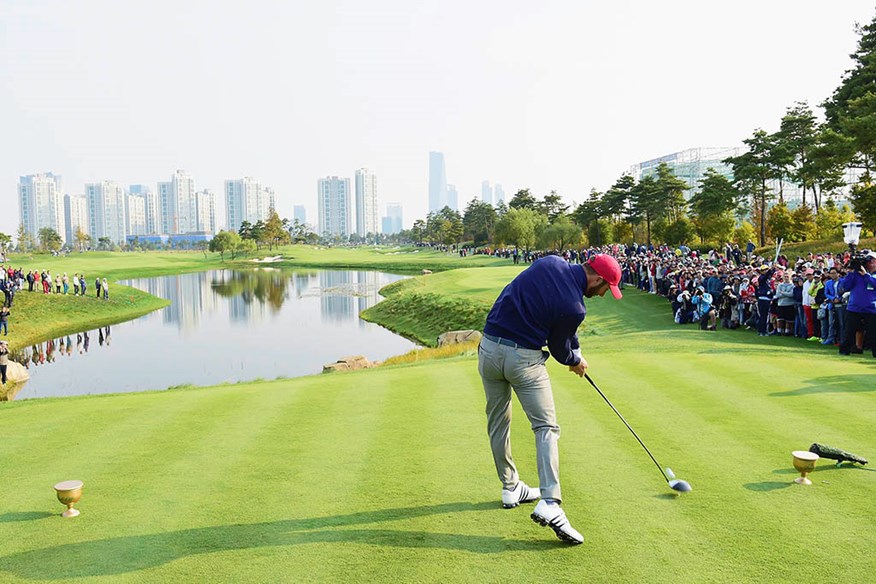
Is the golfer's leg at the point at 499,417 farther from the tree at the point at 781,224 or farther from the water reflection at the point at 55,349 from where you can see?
the tree at the point at 781,224

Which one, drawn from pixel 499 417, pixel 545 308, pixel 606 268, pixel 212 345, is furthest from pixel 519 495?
pixel 212 345

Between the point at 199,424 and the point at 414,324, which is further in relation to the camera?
the point at 414,324

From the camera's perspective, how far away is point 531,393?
544 centimetres

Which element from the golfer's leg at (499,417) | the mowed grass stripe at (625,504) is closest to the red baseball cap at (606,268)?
the golfer's leg at (499,417)

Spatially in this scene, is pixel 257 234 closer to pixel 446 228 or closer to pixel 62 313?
pixel 446 228

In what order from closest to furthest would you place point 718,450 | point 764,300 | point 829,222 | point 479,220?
point 718,450
point 764,300
point 829,222
point 479,220

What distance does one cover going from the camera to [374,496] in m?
5.91

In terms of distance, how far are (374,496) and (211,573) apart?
5.40ft

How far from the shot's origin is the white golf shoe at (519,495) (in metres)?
5.65

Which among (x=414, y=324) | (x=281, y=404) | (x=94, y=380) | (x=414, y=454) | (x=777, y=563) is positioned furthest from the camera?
(x=414, y=324)

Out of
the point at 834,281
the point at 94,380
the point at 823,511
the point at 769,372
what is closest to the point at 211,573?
the point at 823,511

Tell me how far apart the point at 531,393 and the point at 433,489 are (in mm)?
1409

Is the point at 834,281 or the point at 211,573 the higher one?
the point at 834,281

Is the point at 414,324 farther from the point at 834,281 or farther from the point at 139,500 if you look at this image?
the point at 139,500
